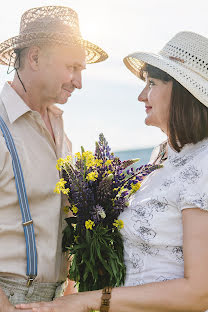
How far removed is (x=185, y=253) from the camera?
1993mm

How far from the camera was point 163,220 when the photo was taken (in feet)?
7.06

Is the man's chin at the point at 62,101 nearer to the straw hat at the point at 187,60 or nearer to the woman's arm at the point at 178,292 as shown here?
the straw hat at the point at 187,60

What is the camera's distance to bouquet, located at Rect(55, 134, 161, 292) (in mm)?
2260

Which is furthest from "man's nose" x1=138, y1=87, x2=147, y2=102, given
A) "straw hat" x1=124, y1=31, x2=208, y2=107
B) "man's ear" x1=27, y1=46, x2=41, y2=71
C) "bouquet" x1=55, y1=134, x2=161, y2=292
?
"man's ear" x1=27, y1=46, x2=41, y2=71

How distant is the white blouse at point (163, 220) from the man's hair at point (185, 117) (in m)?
0.08

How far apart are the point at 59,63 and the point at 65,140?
1.94 feet

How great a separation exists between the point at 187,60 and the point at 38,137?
1123mm

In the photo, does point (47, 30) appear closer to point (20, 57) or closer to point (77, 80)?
point (20, 57)

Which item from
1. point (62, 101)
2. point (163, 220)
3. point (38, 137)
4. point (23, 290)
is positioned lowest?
point (23, 290)

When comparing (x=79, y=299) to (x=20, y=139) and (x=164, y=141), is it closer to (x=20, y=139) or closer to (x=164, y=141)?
(x=20, y=139)

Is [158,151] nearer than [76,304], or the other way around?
[76,304]

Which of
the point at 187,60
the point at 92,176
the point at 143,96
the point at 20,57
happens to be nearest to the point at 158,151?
the point at 143,96

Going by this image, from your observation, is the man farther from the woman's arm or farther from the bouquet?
the woman's arm

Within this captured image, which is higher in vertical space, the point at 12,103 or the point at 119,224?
the point at 12,103
